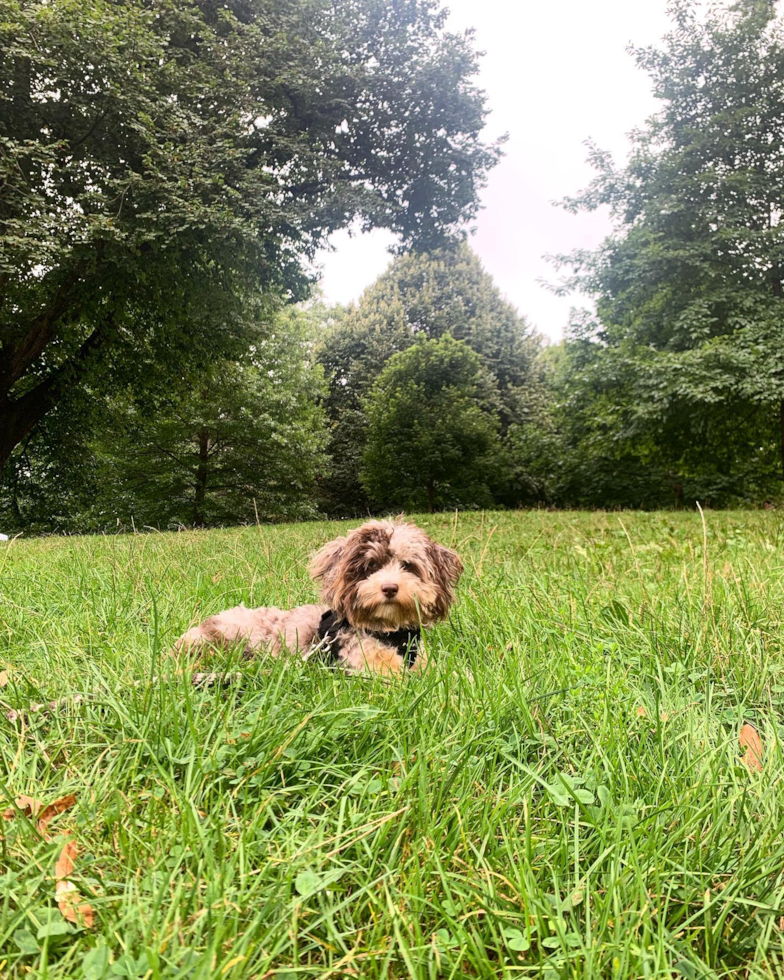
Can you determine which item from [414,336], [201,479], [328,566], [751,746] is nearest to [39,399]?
[201,479]

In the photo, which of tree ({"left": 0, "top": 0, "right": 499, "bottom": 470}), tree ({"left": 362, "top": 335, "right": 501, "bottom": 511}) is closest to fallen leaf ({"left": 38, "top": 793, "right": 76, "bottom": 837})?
tree ({"left": 0, "top": 0, "right": 499, "bottom": 470})

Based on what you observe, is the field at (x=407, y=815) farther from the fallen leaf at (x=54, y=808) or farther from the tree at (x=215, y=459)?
the tree at (x=215, y=459)

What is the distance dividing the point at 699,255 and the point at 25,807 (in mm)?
20460

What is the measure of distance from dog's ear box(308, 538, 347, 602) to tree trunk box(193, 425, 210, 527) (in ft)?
73.3

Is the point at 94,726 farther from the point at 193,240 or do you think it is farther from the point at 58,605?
the point at 193,240

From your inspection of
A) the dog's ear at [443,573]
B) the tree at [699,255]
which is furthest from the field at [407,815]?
the tree at [699,255]

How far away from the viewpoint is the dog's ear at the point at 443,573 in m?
3.21

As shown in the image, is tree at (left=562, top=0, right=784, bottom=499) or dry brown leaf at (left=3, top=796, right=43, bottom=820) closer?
dry brown leaf at (left=3, top=796, right=43, bottom=820)

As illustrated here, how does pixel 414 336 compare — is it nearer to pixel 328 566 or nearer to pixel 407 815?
pixel 328 566

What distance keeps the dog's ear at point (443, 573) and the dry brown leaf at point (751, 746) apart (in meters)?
1.50

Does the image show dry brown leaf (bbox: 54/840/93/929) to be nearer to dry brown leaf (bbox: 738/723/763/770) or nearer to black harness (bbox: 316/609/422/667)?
black harness (bbox: 316/609/422/667)

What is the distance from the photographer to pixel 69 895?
127cm

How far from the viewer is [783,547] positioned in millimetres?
5234

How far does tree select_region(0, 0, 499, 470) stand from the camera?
35.0 ft
